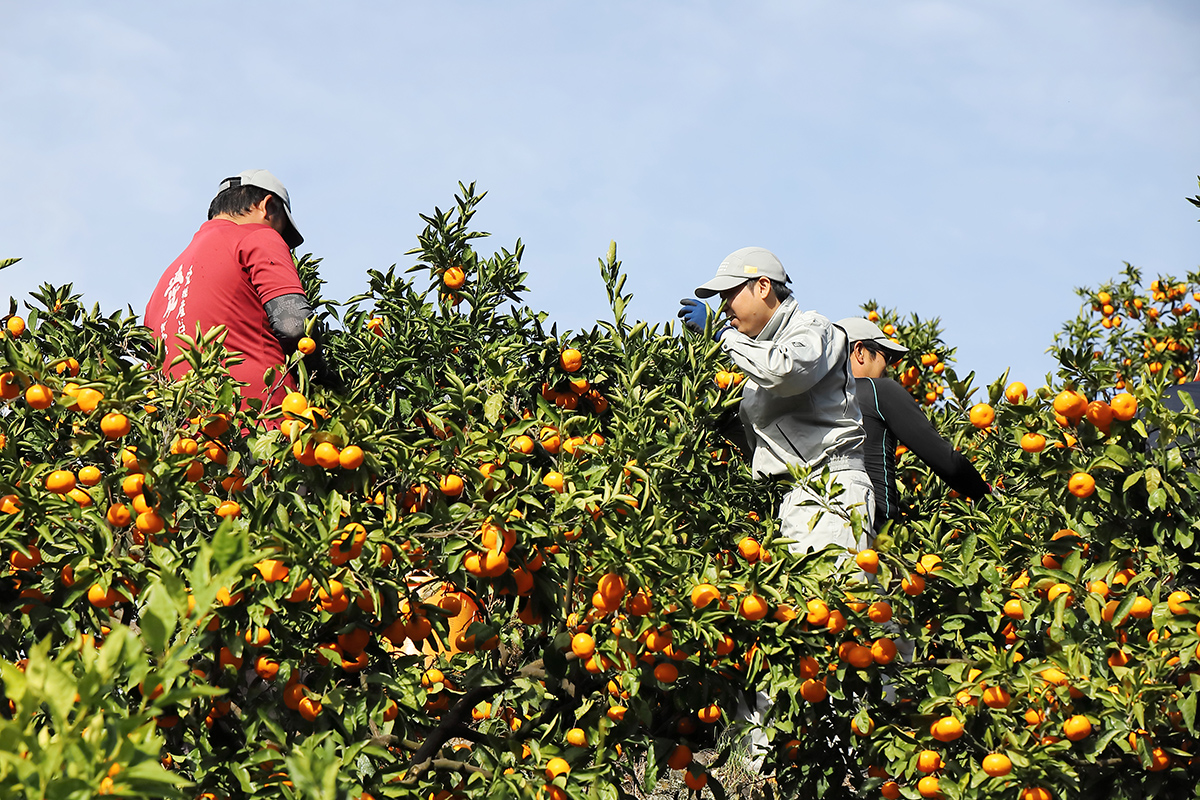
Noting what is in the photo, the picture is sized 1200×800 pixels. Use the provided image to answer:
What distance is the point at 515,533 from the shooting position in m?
2.29

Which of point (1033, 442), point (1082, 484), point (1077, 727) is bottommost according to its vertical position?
point (1077, 727)

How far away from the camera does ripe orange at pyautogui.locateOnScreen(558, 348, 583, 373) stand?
323 cm

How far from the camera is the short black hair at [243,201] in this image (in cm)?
350

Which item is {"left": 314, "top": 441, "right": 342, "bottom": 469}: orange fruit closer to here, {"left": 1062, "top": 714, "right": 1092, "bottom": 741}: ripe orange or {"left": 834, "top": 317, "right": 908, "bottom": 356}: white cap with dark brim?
{"left": 1062, "top": 714, "right": 1092, "bottom": 741}: ripe orange

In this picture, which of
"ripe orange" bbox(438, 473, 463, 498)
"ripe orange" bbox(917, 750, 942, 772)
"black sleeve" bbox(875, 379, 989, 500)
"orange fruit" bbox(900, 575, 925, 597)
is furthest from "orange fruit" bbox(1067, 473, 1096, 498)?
"ripe orange" bbox(438, 473, 463, 498)

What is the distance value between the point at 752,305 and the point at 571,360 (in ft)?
2.43

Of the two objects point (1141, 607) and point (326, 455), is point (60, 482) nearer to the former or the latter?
point (326, 455)

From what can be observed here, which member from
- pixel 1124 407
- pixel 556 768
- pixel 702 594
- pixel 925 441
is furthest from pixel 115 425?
pixel 925 441

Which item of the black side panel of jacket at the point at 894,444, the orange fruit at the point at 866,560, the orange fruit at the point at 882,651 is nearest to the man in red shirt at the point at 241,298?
the orange fruit at the point at 866,560

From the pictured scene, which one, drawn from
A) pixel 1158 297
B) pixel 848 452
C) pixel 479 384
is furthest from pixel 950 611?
pixel 1158 297

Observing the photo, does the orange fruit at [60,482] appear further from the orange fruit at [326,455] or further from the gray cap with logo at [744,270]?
the gray cap with logo at [744,270]

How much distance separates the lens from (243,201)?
351cm

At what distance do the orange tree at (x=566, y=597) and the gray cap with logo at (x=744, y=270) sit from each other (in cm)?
102

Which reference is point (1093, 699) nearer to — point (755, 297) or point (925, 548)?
point (925, 548)
